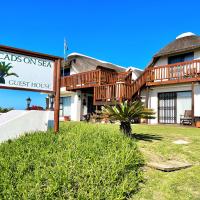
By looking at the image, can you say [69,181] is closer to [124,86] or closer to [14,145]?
[14,145]

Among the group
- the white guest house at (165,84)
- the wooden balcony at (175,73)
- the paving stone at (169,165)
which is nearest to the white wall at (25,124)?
the paving stone at (169,165)

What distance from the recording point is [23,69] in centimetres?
696

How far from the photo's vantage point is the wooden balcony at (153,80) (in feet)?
55.2

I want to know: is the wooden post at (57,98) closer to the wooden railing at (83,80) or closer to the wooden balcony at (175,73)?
the wooden balcony at (175,73)

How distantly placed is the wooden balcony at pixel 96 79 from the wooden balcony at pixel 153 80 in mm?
799

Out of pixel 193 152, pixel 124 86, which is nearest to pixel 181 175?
pixel 193 152

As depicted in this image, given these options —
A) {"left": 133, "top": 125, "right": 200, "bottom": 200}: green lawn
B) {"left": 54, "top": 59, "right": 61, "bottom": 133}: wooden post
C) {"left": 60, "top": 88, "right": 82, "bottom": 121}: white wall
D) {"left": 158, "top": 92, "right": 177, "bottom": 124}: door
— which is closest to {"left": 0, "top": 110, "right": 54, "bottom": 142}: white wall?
{"left": 54, "top": 59, "right": 61, "bottom": 133}: wooden post

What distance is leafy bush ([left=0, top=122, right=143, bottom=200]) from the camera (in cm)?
411

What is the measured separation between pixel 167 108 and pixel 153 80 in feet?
8.30

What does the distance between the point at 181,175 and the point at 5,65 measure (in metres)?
5.23

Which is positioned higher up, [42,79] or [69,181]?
[42,79]

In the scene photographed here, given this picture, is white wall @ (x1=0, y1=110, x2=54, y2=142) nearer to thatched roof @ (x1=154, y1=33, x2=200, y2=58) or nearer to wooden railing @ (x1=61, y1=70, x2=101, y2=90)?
wooden railing @ (x1=61, y1=70, x2=101, y2=90)

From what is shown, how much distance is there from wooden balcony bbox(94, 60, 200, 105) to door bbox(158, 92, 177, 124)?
1.35 meters

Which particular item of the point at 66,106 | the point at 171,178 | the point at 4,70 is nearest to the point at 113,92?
the point at 66,106
